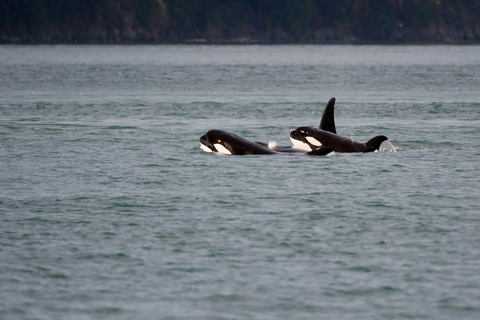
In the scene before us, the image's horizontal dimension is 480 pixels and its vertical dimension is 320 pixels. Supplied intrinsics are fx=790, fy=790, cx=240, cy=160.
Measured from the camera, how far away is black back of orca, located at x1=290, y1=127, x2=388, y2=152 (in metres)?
23.2

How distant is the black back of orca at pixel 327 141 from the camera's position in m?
23.2

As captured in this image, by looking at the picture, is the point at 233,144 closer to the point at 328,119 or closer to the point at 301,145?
the point at 301,145

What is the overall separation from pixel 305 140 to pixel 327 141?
651 mm

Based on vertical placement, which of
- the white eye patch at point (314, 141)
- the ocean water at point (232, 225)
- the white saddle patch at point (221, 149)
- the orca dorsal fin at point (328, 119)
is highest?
the orca dorsal fin at point (328, 119)

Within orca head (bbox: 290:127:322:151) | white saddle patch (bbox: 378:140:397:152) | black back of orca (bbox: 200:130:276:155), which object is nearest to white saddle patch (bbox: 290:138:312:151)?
orca head (bbox: 290:127:322:151)

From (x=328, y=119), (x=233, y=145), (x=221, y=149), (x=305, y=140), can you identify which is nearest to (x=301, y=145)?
(x=305, y=140)

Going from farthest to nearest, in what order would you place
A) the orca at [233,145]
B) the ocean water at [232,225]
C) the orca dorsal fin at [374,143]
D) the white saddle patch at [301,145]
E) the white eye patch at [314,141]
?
the white saddle patch at [301,145] < the white eye patch at [314,141] < the orca at [233,145] < the orca dorsal fin at [374,143] < the ocean water at [232,225]

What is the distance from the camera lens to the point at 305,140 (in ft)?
76.9

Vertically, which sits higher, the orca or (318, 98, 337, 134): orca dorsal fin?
(318, 98, 337, 134): orca dorsal fin

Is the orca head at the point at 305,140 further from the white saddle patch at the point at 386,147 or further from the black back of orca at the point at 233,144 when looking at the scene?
the white saddle patch at the point at 386,147

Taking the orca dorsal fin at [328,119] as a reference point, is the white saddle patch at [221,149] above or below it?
below

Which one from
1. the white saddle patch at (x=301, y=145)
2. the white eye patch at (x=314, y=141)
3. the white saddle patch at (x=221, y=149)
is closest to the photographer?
the white saddle patch at (x=221, y=149)

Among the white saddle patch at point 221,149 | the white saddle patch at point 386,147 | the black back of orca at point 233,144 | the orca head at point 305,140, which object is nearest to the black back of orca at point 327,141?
the orca head at point 305,140

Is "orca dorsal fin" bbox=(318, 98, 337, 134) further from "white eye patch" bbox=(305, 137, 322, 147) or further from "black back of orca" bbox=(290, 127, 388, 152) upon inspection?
"white eye patch" bbox=(305, 137, 322, 147)
